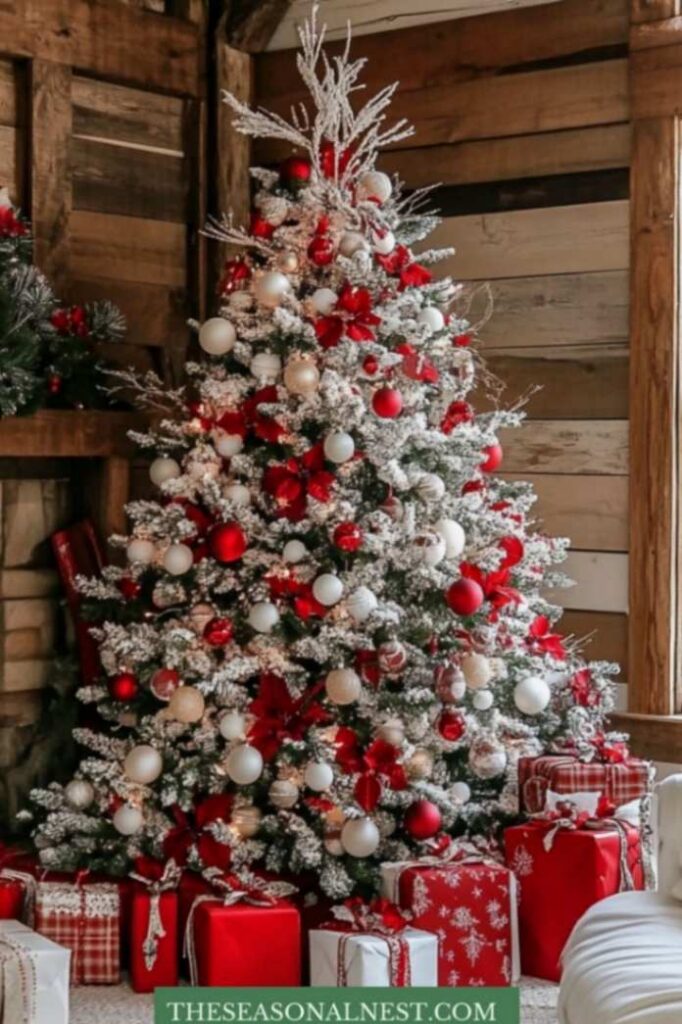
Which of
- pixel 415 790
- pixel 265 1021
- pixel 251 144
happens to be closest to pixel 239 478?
pixel 415 790

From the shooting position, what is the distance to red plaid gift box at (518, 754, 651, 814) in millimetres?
3992

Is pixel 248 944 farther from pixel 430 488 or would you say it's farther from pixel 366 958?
pixel 430 488

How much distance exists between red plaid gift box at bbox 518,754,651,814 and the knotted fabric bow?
51cm

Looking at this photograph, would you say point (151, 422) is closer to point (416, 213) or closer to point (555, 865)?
point (416, 213)

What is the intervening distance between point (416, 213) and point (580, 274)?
61cm

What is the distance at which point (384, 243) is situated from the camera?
4.02 m

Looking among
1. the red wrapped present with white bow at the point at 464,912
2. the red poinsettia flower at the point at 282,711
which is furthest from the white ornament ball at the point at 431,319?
the red wrapped present with white bow at the point at 464,912

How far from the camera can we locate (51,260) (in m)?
4.62

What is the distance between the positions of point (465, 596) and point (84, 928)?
1175mm

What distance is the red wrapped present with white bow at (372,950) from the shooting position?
11.6 ft

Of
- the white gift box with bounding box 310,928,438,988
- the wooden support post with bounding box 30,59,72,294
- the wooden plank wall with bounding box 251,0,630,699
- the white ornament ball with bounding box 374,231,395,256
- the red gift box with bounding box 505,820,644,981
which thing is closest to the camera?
the white gift box with bounding box 310,928,438,988

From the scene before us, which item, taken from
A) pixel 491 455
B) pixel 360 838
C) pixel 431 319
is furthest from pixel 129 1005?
pixel 431 319

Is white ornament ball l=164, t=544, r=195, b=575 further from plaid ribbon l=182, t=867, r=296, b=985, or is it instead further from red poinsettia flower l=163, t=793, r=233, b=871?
plaid ribbon l=182, t=867, r=296, b=985

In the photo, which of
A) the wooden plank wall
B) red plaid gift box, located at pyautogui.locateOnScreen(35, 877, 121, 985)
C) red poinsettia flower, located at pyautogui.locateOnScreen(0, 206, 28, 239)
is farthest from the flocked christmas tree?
red poinsettia flower, located at pyautogui.locateOnScreen(0, 206, 28, 239)
